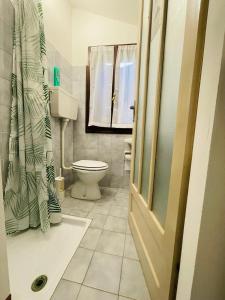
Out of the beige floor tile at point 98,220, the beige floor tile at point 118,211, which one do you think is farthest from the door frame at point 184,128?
the beige floor tile at point 118,211

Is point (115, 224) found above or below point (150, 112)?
below

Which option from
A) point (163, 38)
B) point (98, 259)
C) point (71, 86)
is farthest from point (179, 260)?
point (71, 86)

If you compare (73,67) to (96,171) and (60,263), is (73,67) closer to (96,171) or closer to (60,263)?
(96,171)

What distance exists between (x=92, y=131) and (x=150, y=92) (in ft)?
4.52

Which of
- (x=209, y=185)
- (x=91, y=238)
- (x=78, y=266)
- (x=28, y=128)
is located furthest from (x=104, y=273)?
(x=28, y=128)

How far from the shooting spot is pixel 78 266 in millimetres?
942

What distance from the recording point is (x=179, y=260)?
0.57 m

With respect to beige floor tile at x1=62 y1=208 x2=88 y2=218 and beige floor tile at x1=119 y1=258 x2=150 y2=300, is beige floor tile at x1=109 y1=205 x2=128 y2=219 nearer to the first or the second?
beige floor tile at x1=62 y1=208 x2=88 y2=218

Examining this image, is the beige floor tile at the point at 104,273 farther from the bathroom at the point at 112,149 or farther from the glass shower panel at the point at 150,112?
the glass shower panel at the point at 150,112

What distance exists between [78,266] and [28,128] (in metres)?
0.99

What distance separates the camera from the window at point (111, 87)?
2002mm

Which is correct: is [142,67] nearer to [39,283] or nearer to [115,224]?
[115,224]

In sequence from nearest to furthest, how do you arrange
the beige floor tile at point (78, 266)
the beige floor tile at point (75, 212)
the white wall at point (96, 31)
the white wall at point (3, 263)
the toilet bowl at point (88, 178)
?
the white wall at point (3, 263), the beige floor tile at point (78, 266), the beige floor tile at point (75, 212), the toilet bowl at point (88, 178), the white wall at point (96, 31)

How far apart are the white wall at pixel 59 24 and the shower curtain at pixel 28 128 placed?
20.2 inches
